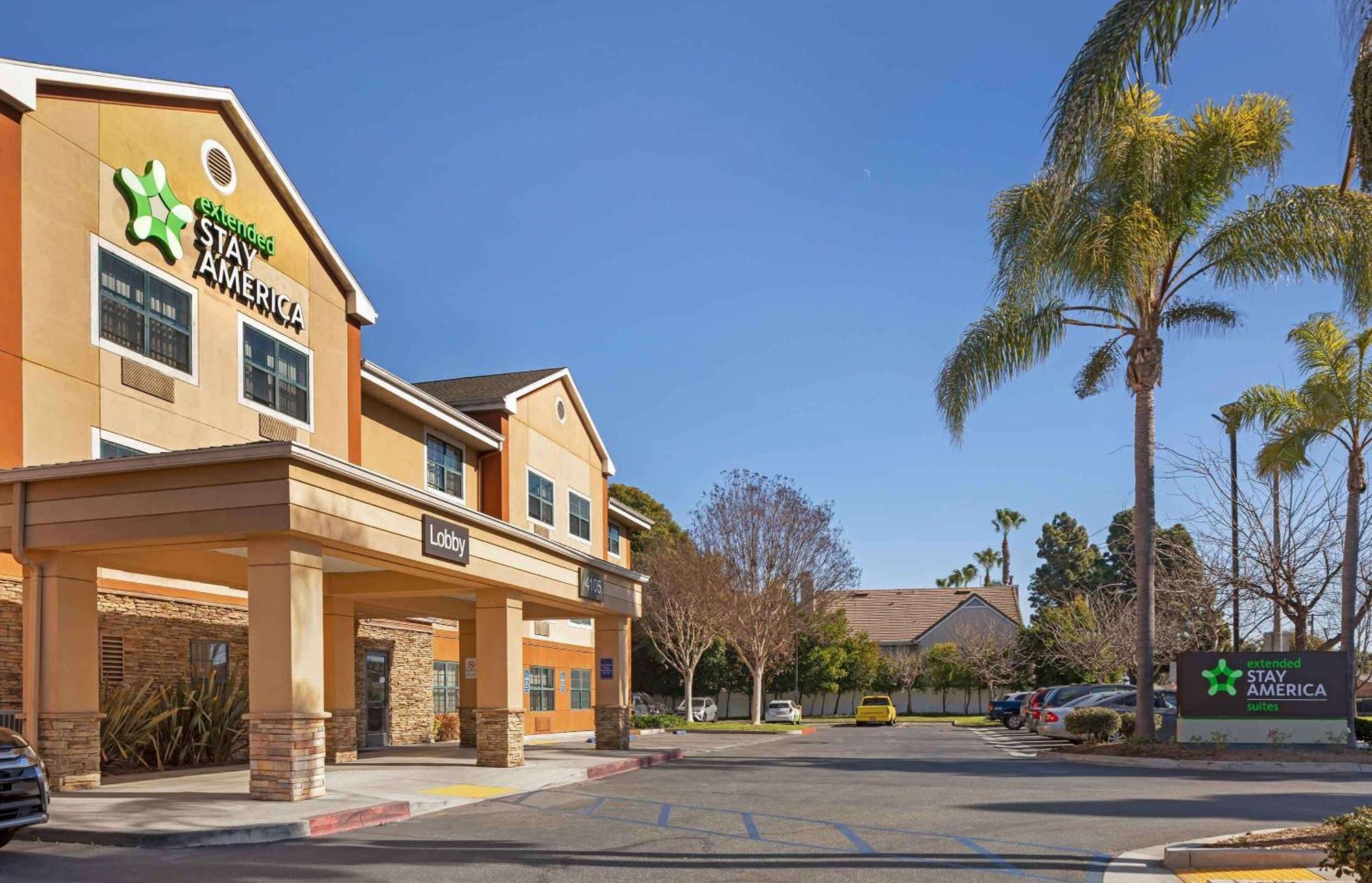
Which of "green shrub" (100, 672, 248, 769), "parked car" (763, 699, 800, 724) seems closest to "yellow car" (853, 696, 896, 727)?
"parked car" (763, 699, 800, 724)

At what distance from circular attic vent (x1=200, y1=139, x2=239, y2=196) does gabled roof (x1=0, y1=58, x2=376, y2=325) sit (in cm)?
70

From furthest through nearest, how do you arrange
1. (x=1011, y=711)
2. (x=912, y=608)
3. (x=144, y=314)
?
(x=912, y=608)
(x=1011, y=711)
(x=144, y=314)

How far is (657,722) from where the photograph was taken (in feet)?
149

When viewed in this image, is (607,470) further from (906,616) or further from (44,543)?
(906,616)

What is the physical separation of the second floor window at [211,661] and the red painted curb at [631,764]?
22.1ft

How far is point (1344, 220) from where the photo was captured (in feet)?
75.2

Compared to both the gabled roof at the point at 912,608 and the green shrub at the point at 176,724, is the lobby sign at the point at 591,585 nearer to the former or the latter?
the green shrub at the point at 176,724

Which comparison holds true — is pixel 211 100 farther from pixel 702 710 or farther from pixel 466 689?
pixel 702 710

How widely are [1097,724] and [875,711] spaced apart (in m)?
28.2

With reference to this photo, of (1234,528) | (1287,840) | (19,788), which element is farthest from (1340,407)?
(19,788)

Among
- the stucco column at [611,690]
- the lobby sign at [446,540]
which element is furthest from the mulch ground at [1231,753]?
the lobby sign at [446,540]

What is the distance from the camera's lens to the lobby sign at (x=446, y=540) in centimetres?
1862

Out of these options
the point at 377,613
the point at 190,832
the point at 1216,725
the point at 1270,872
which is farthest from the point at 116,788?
the point at 1216,725

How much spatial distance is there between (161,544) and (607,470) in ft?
82.6
